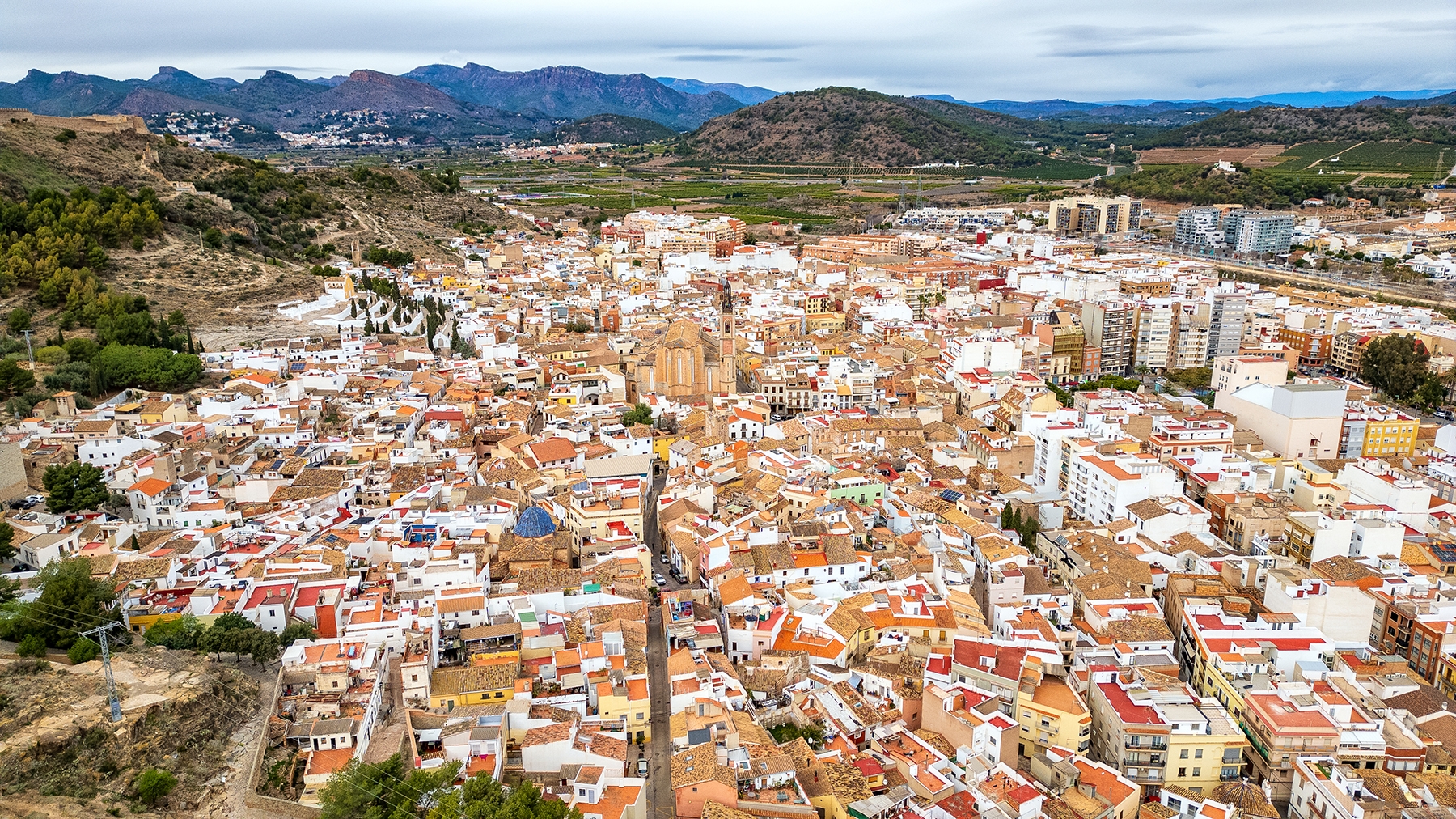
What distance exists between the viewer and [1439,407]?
86.7 feet

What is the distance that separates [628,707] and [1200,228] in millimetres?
52355

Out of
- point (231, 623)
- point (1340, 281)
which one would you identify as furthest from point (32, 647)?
point (1340, 281)

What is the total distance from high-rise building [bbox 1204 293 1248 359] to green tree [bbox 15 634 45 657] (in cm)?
2980

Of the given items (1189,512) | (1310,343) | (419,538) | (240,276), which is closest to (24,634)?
(419,538)

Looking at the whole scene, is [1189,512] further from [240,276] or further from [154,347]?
[240,276]

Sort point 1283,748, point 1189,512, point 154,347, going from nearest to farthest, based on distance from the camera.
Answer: point 1283,748
point 1189,512
point 154,347

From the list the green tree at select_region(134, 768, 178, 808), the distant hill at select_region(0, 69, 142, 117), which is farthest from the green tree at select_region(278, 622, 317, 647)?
the distant hill at select_region(0, 69, 142, 117)

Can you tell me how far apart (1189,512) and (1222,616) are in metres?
3.40

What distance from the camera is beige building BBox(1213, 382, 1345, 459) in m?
21.9

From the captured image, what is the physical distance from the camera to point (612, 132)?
4737 inches

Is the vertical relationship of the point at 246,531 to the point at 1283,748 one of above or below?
above

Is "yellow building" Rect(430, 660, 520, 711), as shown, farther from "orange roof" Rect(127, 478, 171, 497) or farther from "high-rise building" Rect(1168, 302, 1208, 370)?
"high-rise building" Rect(1168, 302, 1208, 370)

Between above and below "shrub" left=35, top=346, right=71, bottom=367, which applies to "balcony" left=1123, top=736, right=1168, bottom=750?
below

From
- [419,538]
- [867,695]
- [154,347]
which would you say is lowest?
[867,695]
